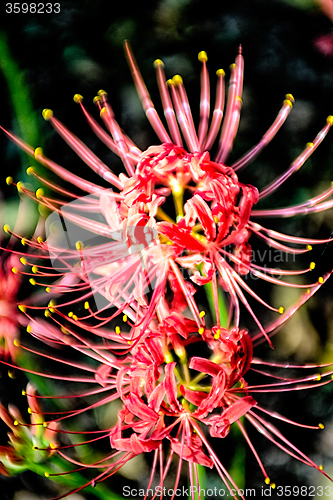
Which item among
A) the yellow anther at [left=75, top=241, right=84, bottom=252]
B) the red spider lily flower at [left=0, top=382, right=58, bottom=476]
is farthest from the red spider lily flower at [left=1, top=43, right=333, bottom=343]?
the red spider lily flower at [left=0, top=382, right=58, bottom=476]

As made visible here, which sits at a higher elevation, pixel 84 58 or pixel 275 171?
pixel 84 58

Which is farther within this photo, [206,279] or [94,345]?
[94,345]

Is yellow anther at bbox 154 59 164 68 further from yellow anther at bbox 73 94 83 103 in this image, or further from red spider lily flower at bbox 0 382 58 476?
red spider lily flower at bbox 0 382 58 476

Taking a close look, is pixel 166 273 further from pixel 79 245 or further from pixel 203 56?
pixel 203 56

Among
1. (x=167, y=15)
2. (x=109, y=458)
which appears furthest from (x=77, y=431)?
(x=167, y=15)

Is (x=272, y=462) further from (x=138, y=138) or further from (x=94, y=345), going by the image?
(x=138, y=138)

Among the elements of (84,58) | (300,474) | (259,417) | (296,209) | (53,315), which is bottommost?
(300,474)

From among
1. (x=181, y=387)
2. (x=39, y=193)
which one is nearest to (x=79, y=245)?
(x=39, y=193)
